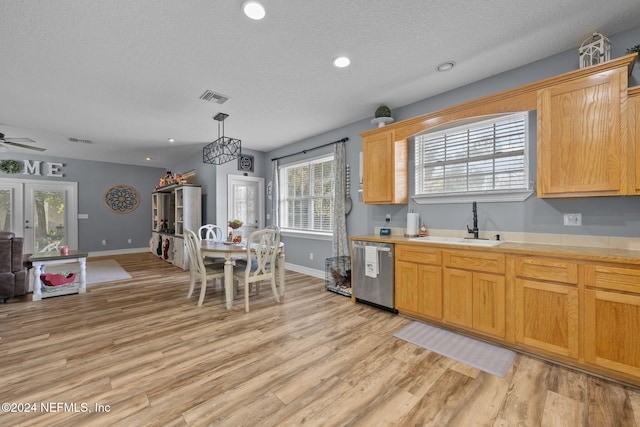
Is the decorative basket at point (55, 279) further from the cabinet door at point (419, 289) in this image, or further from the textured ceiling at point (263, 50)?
the cabinet door at point (419, 289)

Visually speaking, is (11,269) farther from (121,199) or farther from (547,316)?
(547,316)

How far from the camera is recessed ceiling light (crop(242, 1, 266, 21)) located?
1869 millimetres

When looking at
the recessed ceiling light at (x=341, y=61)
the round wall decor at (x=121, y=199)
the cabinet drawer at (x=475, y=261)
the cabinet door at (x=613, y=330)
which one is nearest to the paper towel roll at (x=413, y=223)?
the cabinet drawer at (x=475, y=261)

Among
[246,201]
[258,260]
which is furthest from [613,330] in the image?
[246,201]

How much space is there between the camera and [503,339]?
7.73ft

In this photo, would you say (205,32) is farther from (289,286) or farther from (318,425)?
(289,286)

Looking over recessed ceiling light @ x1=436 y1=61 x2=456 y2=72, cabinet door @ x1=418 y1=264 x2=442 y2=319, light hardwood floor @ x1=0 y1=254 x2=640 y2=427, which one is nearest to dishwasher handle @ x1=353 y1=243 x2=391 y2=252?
cabinet door @ x1=418 y1=264 x2=442 y2=319

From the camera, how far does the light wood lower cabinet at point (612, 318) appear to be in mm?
1807

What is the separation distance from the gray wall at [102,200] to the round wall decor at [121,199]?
92 mm

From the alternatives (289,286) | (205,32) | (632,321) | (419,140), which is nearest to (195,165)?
(289,286)

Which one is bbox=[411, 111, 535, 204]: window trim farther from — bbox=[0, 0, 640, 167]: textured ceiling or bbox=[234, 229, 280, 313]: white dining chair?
bbox=[234, 229, 280, 313]: white dining chair

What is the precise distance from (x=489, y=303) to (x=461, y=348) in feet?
1.56

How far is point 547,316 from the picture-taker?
213 cm

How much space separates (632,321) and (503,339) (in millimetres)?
829
